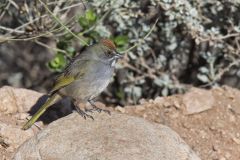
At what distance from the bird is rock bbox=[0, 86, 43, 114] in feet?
1.33

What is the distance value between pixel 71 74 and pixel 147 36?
1.02 metres

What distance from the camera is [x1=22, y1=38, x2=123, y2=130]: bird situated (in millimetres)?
6945

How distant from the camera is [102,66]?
7078mm

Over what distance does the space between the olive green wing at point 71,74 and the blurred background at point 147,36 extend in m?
0.42

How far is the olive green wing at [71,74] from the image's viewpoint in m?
7.03

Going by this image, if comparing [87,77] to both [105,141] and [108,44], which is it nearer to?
[108,44]

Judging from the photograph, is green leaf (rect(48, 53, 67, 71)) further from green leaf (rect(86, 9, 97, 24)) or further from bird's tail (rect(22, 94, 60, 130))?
bird's tail (rect(22, 94, 60, 130))

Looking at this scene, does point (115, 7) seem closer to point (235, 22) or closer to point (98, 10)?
point (98, 10)

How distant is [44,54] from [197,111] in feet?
11.0

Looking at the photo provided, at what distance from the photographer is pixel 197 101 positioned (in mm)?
7801

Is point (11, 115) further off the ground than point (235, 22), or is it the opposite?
point (235, 22)

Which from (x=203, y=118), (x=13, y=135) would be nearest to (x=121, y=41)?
(x=203, y=118)

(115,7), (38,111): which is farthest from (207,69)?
(38,111)

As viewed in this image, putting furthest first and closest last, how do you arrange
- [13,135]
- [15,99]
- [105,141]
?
[15,99] < [13,135] < [105,141]
